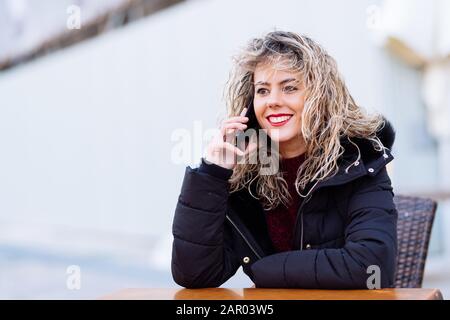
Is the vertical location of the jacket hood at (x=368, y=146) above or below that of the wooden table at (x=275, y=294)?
above

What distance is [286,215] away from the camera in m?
1.87

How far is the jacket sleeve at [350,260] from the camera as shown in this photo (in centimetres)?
156

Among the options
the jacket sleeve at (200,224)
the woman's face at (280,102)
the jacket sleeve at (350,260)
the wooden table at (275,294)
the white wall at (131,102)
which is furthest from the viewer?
the white wall at (131,102)

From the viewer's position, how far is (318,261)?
5.19ft

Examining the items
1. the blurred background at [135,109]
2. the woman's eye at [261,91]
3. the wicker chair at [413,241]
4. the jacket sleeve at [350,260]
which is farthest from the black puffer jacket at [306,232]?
the blurred background at [135,109]

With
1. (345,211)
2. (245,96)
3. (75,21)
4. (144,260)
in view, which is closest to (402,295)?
(345,211)

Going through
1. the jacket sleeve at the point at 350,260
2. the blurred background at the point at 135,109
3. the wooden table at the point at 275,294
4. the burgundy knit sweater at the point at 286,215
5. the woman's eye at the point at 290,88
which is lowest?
the wooden table at the point at 275,294

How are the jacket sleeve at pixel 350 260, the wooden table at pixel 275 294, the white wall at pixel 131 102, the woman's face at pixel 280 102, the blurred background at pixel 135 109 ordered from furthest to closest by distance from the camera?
the white wall at pixel 131 102, the blurred background at pixel 135 109, the woman's face at pixel 280 102, the jacket sleeve at pixel 350 260, the wooden table at pixel 275 294

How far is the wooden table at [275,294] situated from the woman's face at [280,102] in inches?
17.8

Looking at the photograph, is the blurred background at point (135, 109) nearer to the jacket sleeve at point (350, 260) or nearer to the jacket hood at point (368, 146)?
the jacket hood at point (368, 146)

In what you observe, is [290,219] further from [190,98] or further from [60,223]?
[60,223]

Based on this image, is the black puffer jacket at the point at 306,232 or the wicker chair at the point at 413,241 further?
the wicker chair at the point at 413,241

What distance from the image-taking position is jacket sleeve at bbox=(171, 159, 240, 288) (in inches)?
66.4
